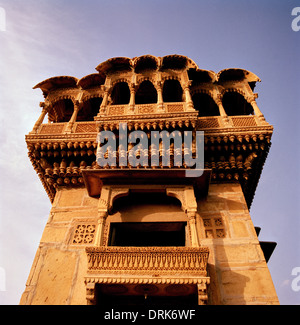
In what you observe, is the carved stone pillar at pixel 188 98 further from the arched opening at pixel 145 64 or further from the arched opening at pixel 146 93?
the arched opening at pixel 146 93

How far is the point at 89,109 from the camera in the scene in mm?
10422

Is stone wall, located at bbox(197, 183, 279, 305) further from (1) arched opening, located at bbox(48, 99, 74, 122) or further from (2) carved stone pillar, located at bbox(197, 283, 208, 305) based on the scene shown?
(1) arched opening, located at bbox(48, 99, 74, 122)

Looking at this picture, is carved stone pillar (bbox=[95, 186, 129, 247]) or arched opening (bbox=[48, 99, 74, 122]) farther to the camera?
arched opening (bbox=[48, 99, 74, 122])

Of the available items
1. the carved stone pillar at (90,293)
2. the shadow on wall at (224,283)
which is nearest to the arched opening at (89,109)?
the shadow on wall at (224,283)

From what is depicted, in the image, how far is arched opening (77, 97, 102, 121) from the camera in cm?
1031

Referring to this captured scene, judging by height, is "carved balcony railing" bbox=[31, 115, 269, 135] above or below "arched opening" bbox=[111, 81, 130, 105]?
below

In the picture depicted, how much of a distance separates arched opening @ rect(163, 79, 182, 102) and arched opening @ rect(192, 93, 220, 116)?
501 mm

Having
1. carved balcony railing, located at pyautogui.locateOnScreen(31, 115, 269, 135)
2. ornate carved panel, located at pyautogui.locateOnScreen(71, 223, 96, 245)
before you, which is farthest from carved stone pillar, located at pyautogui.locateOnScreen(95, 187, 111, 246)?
carved balcony railing, located at pyautogui.locateOnScreen(31, 115, 269, 135)

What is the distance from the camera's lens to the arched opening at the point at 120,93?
32.9 feet

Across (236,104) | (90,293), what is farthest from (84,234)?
(236,104)

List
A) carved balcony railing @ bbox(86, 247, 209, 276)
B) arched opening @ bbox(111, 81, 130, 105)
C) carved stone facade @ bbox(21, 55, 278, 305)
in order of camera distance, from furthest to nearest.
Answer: arched opening @ bbox(111, 81, 130, 105) < carved stone facade @ bbox(21, 55, 278, 305) < carved balcony railing @ bbox(86, 247, 209, 276)

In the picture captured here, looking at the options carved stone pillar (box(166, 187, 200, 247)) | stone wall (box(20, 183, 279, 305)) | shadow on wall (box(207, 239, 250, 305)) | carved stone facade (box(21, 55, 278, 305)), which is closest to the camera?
carved stone facade (box(21, 55, 278, 305))

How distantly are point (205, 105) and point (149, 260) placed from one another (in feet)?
20.4

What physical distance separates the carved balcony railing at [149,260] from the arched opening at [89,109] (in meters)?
5.82
